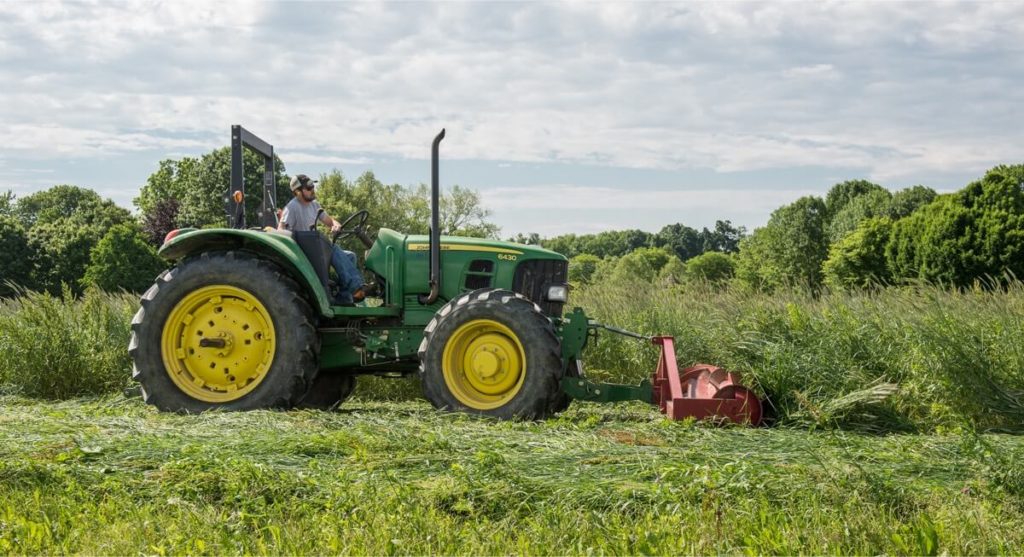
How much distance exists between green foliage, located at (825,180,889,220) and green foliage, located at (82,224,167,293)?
124 ft

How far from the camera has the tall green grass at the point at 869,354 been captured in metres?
6.94

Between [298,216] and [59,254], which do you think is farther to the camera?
[59,254]

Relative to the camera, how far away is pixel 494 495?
13.3 feet

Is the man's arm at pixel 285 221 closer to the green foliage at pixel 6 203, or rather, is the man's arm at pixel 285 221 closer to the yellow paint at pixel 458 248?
the yellow paint at pixel 458 248

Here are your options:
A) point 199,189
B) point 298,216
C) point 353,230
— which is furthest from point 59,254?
point 353,230

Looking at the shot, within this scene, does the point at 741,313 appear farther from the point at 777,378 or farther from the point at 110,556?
the point at 110,556

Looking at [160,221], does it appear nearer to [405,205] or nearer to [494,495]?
[405,205]

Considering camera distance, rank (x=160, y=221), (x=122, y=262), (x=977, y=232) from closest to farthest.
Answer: (x=977, y=232) < (x=122, y=262) < (x=160, y=221)

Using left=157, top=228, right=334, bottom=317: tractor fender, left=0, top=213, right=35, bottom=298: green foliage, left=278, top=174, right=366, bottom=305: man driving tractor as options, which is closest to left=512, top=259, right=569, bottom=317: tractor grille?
left=278, top=174, right=366, bottom=305: man driving tractor

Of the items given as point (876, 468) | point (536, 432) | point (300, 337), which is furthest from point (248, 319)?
point (876, 468)

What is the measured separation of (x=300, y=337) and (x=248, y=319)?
532 millimetres

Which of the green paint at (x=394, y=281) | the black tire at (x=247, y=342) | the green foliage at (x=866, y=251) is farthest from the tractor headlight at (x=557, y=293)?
the green foliage at (x=866, y=251)

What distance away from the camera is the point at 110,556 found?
367cm

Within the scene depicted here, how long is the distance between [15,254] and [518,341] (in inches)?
1546
